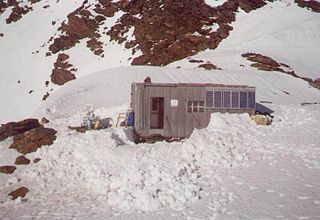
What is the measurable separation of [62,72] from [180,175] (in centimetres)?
4609

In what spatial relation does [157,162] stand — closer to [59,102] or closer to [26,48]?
→ [59,102]

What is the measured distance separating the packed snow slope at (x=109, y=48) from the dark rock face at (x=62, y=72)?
953mm

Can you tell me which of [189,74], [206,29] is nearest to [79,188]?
[189,74]

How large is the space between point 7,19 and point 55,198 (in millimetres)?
72582

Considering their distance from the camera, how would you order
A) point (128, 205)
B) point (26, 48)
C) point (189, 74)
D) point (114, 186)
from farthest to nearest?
1. point (26, 48)
2. point (189, 74)
3. point (114, 186)
4. point (128, 205)

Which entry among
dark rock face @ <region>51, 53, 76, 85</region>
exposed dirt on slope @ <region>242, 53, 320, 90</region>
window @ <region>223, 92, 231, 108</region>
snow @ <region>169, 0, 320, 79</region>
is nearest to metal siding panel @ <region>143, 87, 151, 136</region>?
window @ <region>223, 92, 231, 108</region>

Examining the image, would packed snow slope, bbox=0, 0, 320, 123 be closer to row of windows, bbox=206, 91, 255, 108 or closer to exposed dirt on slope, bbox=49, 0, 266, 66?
exposed dirt on slope, bbox=49, 0, 266, 66

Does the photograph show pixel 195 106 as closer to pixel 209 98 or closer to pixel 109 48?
pixel 209 98

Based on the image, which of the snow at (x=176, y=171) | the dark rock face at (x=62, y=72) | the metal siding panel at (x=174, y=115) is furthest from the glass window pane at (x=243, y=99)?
the dark rock face at (x=62, y=72)

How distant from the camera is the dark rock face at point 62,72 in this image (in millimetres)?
56875

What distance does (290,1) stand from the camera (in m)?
72.5

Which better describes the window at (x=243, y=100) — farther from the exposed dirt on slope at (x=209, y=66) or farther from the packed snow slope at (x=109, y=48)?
the packed snow slope at (x=109, y=48)

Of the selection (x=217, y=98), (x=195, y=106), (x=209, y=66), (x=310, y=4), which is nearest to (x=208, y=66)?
(x=209, y=66)

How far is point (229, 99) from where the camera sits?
72.8 ft
